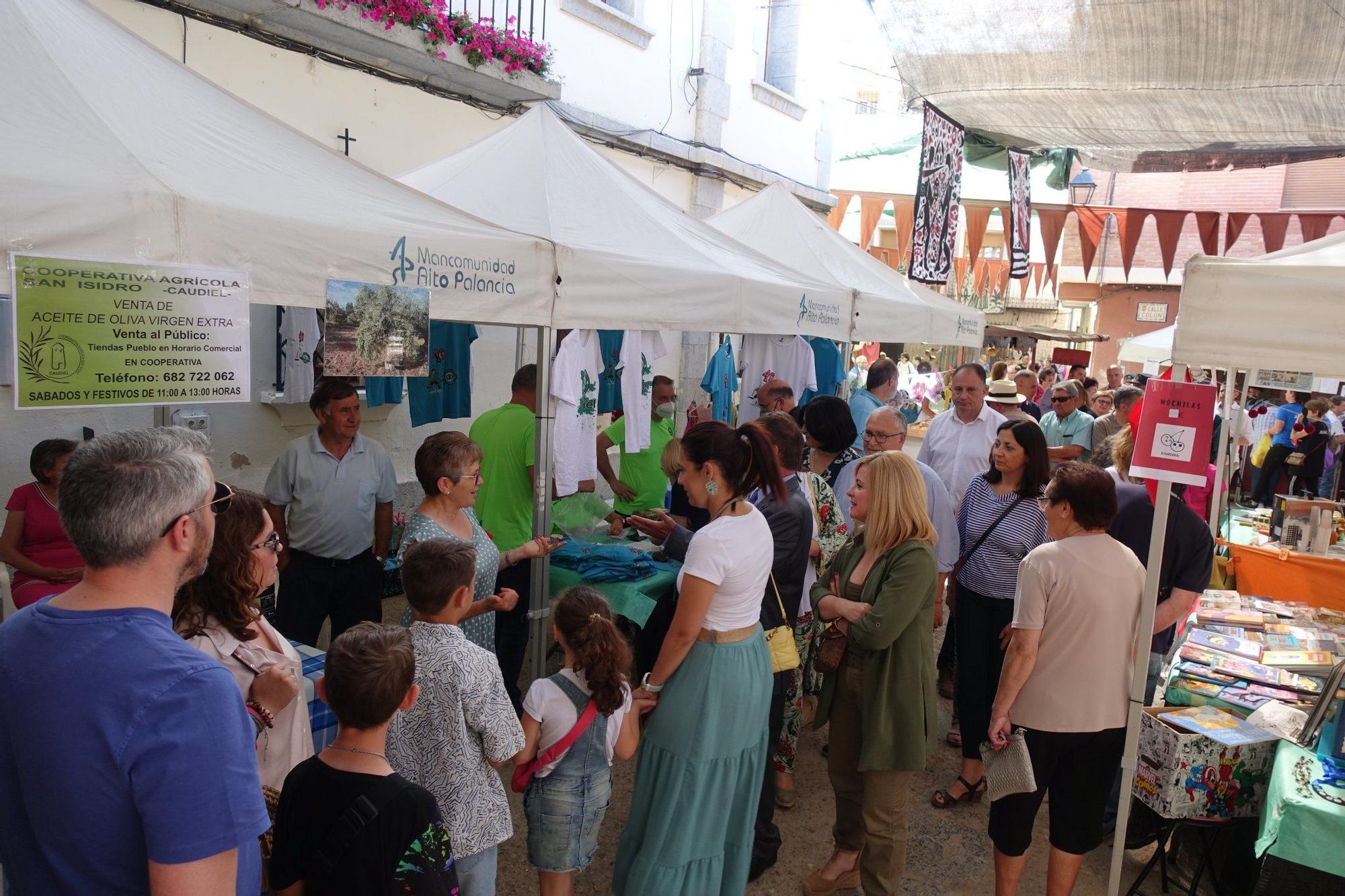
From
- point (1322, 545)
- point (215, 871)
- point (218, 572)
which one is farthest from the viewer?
point (1322, 545)

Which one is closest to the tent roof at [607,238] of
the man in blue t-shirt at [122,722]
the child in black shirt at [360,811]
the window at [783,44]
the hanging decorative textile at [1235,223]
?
the child in black shirt at [360,811]

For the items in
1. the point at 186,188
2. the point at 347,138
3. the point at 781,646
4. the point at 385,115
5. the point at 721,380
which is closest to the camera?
the point at 186,188

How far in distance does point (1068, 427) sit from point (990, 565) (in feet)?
15.6

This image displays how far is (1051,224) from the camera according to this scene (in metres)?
11.1

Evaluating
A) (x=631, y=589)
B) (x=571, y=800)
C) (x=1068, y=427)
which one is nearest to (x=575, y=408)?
(x=631, y=589)

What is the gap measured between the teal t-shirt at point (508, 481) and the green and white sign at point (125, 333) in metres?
1.85

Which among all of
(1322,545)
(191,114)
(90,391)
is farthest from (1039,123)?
(90,391)

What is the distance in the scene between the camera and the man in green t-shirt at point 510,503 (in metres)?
4.26

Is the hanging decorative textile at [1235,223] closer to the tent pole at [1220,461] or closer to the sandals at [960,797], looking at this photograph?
the tent pole at [1220,461]

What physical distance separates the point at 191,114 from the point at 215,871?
8.36ft

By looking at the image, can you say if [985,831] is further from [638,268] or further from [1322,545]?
[1322,545]

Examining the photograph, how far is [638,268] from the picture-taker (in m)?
3.91

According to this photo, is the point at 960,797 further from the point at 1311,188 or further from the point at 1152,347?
the point at 1311,188

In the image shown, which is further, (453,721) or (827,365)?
(827,365)
